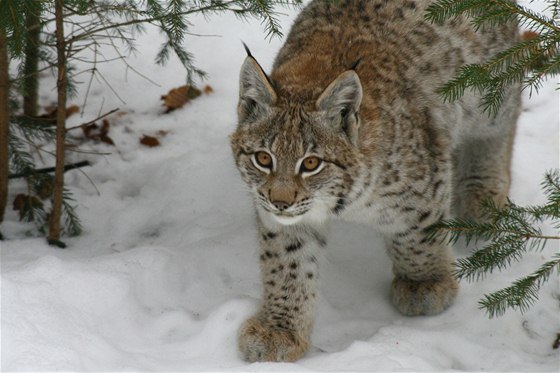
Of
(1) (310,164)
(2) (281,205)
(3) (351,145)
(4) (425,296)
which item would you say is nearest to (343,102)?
(3) (351,145)

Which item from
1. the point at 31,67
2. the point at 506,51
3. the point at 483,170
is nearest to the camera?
the point at 506,51

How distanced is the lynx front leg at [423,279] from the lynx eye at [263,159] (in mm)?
1053

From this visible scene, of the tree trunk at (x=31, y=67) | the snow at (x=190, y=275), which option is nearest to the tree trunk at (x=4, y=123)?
the tree trunk at (x=31, y=67)

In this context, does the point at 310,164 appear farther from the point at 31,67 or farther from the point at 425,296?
the point at 31,67

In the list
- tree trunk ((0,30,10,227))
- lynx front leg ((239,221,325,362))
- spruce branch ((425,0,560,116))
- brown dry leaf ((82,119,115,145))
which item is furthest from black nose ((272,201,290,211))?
brown dry leaf ((82,119,115,145))

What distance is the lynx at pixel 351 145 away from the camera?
4258mm

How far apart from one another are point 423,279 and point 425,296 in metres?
0.14

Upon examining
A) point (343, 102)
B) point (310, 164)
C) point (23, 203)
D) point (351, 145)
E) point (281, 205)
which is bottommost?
point (23, 203)

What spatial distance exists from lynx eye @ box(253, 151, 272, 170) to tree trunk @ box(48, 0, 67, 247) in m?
1.50

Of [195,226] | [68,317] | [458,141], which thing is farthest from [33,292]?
[458,141]

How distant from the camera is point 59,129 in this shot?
5.29m

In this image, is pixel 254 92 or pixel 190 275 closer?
pixel 254 92

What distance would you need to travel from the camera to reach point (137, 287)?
500 cm

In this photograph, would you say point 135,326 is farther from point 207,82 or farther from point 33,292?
point 207,82
